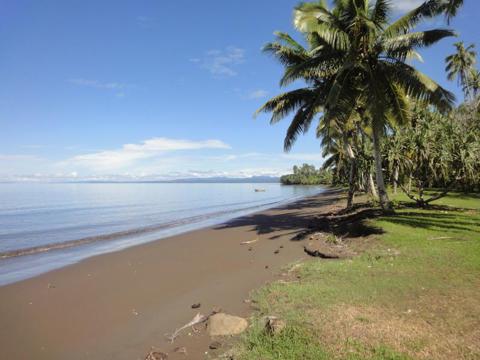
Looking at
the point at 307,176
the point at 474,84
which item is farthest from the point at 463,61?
the point at 307,176

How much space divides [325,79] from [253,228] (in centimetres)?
867

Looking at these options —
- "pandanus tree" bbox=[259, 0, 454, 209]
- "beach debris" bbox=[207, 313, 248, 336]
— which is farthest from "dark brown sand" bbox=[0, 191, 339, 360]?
"pandanus tree" bbox=[259, 0, 454, 209]

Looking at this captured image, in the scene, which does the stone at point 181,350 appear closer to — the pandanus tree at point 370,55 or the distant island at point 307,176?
the pandanus tree at point 370,55

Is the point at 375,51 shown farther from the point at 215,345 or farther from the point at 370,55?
the point at 215,345

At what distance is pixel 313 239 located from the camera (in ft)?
45.3

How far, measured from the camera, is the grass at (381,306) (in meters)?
4.70

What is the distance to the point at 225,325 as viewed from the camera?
595cm

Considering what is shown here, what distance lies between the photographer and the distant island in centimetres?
12154

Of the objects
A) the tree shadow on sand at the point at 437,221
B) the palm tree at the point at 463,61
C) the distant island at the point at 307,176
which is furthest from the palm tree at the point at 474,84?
the distant island at the point at 307,176

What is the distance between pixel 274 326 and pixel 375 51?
12250 millimetres

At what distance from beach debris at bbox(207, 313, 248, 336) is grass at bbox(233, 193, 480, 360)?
262 millimetres

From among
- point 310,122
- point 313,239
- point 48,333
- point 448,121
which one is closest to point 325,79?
point 310,122

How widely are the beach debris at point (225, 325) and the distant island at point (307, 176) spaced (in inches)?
4472

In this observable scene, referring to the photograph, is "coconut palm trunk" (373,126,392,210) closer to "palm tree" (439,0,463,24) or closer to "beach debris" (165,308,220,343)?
"palm tree" (439,0,463,24)
